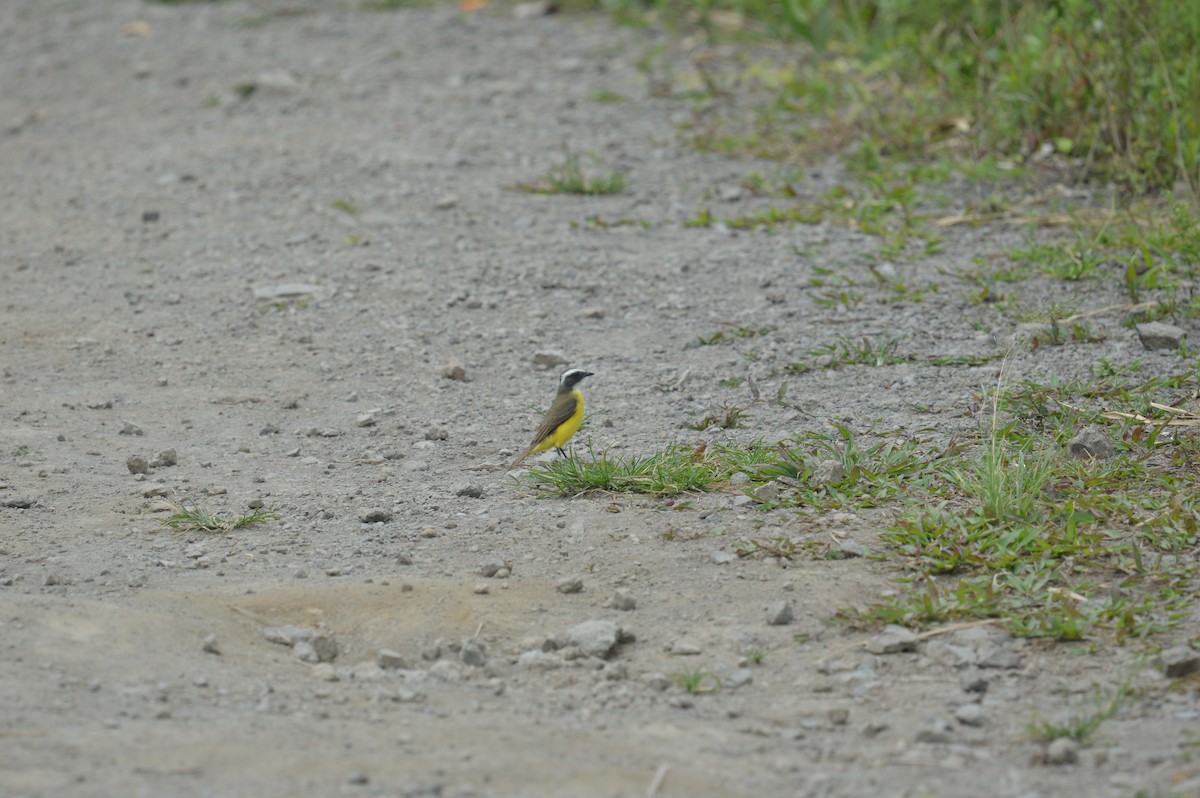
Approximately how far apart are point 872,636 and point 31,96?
1062 centimetres

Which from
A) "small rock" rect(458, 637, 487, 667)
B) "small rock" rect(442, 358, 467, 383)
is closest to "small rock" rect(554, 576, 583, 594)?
"small rock" rect(458, 637, 487, 667)

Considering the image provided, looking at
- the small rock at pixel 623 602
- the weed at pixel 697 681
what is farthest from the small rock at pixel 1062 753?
the small rock at pixel 623 602

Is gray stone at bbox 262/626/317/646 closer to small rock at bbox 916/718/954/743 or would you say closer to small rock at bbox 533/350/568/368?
small rock at bbox 916/718/954/743

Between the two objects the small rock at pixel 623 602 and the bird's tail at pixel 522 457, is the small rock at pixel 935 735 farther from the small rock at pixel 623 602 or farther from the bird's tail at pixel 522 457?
the bird's tail at pixel 522 457

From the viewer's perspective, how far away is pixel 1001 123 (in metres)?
8.37

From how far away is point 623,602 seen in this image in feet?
13.8

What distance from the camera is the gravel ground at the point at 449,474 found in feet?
11.0

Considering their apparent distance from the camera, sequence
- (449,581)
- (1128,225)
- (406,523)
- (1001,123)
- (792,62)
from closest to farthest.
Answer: (449,581) < (406,523) < (1128,225) < (1001,123) < (792,62)

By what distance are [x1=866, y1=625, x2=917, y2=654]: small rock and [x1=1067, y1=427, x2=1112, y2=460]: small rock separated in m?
1.41

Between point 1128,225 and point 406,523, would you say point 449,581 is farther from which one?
point 1128,225

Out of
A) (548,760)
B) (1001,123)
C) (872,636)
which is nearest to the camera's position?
(548,760)

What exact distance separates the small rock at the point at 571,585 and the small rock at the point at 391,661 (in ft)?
2.00

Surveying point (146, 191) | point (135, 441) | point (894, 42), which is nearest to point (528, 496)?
point (135, 441)

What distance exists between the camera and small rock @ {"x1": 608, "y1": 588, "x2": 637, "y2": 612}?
13.8 feet
